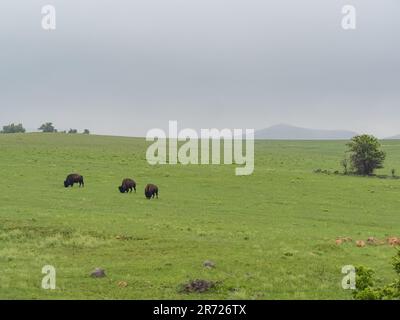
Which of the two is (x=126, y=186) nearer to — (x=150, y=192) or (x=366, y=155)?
(x=150, y=192)

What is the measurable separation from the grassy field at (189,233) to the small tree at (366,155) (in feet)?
31.3

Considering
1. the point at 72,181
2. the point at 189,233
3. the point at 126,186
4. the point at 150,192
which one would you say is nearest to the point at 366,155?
the point at 126,186

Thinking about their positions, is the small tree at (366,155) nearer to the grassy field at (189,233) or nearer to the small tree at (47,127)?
the grassy field at (189,233)

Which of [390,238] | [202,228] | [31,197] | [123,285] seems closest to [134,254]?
[123,285]

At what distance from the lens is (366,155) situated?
5566cm

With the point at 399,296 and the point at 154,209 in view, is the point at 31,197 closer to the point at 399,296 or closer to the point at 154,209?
the point at 154,209

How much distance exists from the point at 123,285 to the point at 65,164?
122 ft

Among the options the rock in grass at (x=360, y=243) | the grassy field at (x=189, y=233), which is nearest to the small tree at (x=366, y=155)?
the grassy field at (x=189, y=233)

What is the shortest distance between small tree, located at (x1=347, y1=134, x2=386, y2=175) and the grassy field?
9546 mm

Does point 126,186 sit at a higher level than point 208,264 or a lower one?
higher

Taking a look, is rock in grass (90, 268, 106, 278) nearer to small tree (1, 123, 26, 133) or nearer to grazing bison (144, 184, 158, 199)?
grazing bison (144, 184, 158, 199)

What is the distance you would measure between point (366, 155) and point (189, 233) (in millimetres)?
36334

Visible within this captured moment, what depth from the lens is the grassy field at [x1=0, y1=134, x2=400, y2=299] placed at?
1688 centimetres

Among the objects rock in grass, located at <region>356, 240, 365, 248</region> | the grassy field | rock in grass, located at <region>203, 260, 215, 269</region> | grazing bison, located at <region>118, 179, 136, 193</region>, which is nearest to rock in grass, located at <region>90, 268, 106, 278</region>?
the grassy field
